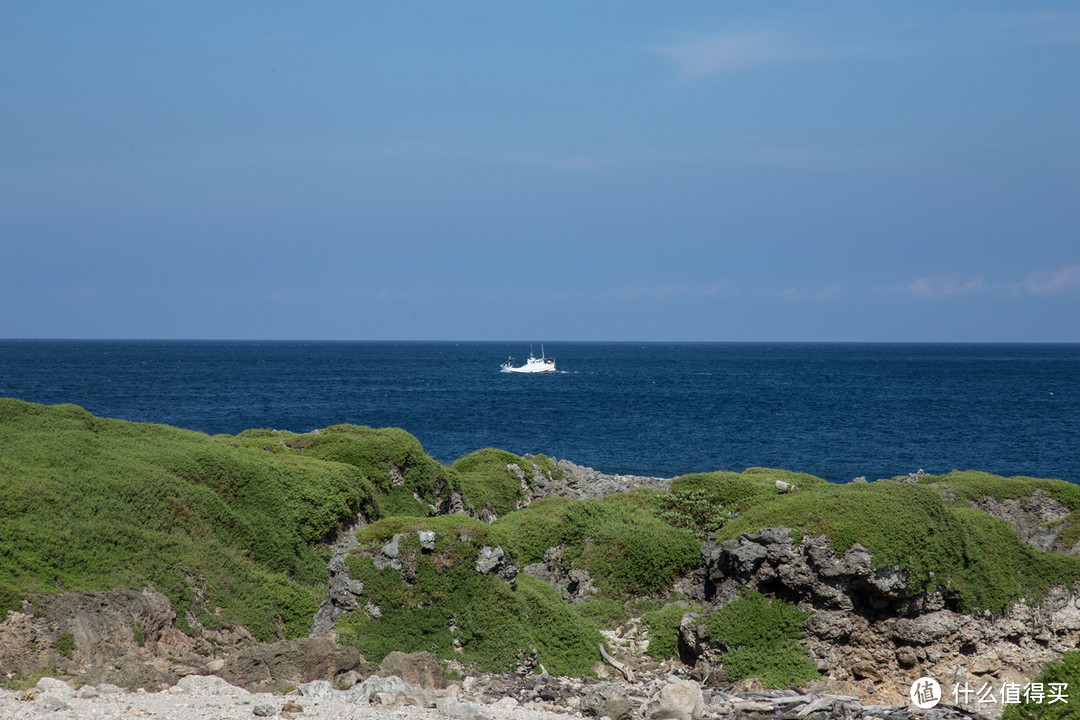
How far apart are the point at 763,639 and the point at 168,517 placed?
43.2ft

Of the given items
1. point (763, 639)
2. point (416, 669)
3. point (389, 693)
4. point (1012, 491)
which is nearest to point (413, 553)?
point (416, 669)

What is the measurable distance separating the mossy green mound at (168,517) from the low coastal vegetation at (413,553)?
43mm

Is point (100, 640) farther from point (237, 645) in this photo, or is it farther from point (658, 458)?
point (658, 458)

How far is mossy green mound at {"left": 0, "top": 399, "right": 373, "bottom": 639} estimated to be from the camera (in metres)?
15.0

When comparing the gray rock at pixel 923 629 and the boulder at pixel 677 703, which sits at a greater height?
the gray rock at pixel 923 629

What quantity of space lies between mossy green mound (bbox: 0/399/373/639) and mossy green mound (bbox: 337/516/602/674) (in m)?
2.47

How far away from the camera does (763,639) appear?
52.3 ft

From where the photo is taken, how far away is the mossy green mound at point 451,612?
15523 mm

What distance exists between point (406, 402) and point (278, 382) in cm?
4676

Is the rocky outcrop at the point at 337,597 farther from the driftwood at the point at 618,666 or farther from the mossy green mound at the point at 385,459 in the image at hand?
the mossy green mound at the point at 385,459

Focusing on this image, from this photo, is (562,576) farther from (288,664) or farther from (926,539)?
(288,664)

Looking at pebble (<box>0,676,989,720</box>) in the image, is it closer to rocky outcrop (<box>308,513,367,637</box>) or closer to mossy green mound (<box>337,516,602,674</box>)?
mossy green mound (<box>337,516,602,674</box>)

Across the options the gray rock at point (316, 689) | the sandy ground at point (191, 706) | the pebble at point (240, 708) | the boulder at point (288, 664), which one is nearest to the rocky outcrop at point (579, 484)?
the pebble at point (240, 708)

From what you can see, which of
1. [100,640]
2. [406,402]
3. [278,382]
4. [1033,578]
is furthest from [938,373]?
[100,640]
